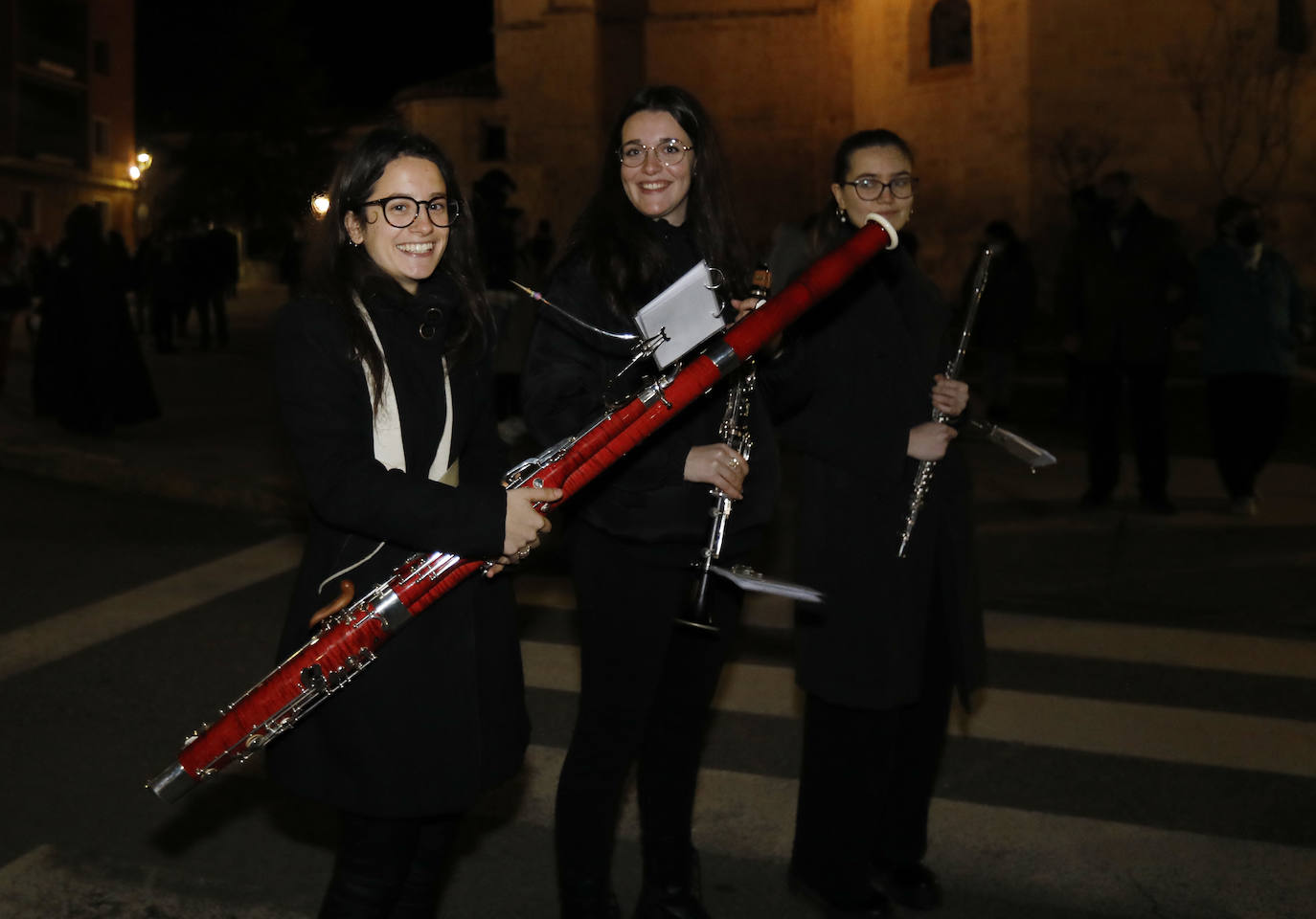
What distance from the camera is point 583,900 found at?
3.47 meters

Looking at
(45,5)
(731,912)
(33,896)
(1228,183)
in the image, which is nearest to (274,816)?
(33,896)

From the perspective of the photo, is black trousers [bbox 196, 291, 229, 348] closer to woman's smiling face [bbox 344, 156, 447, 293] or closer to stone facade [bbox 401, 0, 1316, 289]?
stone facade [bbox 401, 0, 1316, 289]

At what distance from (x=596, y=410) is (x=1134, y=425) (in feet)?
23.6

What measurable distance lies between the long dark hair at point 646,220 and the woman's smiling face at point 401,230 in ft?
1.98

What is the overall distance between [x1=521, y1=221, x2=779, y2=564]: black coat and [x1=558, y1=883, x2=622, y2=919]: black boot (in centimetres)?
81

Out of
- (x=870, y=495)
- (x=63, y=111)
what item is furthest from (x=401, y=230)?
(x=63, y=111)

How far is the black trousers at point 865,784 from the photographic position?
3729mm

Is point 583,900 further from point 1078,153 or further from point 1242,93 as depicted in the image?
point 1242,93

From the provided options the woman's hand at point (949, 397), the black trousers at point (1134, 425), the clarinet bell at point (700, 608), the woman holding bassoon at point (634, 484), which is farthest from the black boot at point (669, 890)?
the black trousers at point (1134, 425)

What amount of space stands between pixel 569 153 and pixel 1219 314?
30.2 metres

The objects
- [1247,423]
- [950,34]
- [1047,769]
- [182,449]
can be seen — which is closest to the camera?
[1047,769]

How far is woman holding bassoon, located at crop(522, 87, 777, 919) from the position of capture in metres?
3.35

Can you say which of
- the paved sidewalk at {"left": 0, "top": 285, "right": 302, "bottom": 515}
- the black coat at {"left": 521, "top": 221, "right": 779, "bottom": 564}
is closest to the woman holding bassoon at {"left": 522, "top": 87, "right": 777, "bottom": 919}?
the black coat at {"left": 521, "top": 221, "right": 779, "bottom": 564}

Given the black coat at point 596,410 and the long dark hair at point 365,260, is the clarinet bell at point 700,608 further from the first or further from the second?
the long dark hair at point 365,260
